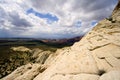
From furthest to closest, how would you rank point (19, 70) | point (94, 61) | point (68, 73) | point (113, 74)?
point (19, 70)
point (94, 61)
point (68, 73)
point (113, 74)

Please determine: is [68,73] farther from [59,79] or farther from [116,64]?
[116,64]

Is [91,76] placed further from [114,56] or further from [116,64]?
[114,56]

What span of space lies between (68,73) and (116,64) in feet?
13.0

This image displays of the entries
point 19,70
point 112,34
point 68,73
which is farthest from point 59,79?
point 19,70

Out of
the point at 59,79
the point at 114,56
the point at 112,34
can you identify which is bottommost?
the point at 59,79

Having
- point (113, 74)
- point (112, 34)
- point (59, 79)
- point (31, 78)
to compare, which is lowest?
point (31, 78)

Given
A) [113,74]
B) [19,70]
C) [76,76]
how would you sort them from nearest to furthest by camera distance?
1. [113,74]
2. [76,76]
3. [19,70]

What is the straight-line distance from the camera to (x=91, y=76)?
1077cm

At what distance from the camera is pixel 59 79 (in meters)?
11.6

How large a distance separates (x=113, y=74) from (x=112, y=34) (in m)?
7.65

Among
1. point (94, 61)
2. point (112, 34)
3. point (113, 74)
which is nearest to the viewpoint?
point (113, 74)

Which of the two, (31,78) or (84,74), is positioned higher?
(84,74)

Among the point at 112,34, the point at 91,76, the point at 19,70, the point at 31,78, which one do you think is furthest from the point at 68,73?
the point at 19,70

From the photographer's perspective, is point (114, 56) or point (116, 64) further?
point (114, 56)
